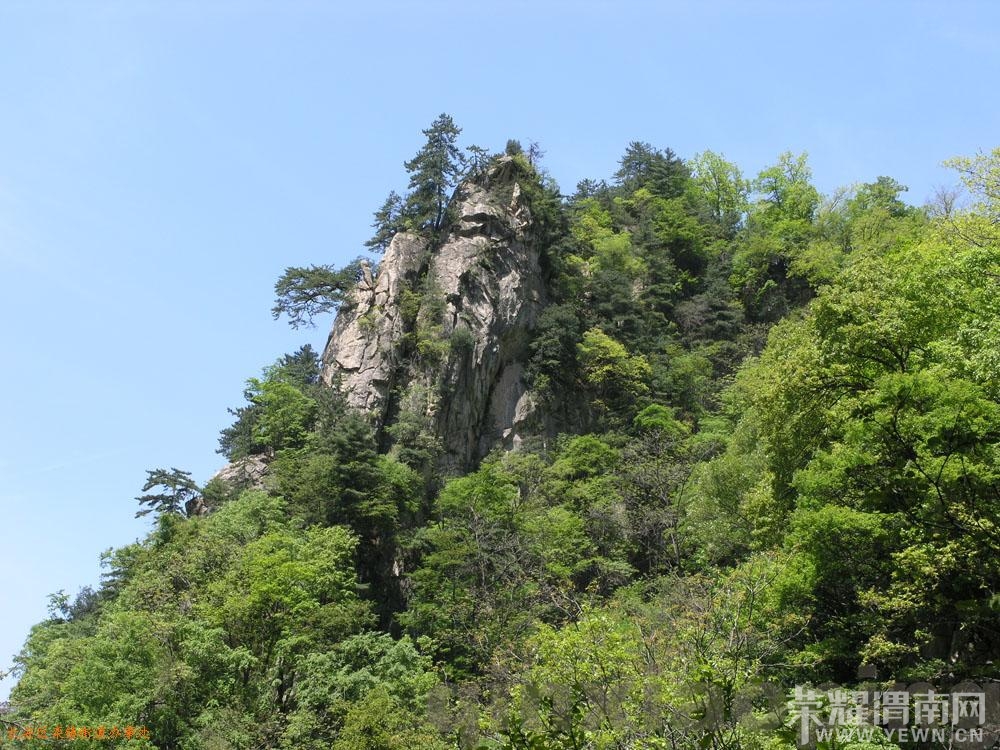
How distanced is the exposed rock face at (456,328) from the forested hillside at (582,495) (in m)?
0.14

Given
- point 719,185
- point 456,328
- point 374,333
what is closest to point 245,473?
point 374,333

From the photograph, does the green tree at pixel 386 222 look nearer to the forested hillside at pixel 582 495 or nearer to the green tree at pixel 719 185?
the forested hillside at pixel 582 495

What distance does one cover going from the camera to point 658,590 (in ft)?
88.0

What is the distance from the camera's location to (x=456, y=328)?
38.0m

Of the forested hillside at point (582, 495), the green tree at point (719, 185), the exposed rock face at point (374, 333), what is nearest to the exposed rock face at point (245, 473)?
the forested hillside at point (582, 495)

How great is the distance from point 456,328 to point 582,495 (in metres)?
10.1

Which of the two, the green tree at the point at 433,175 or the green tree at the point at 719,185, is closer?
the green tree at the point at 433,175

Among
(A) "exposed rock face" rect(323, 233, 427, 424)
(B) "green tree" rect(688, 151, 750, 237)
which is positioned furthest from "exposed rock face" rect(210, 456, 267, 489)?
(B) "green tree" rect(688, 151, 750, 237)

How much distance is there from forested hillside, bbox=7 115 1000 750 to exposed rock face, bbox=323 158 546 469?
139 millimetres

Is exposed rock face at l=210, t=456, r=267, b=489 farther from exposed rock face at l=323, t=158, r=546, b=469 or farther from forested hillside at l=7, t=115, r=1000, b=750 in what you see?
exposed rock face at l=323, t=158, r=546, b=469

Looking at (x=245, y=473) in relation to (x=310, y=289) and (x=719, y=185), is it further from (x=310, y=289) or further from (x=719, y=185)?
(x=719, y=185)

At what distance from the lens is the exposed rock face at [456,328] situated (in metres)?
36.9

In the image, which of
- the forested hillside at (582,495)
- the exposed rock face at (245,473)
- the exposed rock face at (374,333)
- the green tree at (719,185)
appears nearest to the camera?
the forested hillside at (582,495)

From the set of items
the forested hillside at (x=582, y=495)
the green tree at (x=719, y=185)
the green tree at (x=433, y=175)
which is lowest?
the forested hillside at (x=582, y=495)
